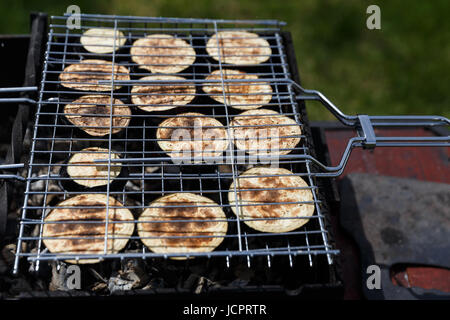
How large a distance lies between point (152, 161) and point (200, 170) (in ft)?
1.10

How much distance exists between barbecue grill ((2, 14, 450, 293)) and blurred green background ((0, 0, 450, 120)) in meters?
2.29

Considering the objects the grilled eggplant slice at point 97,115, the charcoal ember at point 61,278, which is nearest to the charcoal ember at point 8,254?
the charcoal ember at point 61,278

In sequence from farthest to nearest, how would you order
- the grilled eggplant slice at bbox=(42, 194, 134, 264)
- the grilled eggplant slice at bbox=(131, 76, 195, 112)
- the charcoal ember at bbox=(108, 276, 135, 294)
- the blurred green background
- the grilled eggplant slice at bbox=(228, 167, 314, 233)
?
the blurred green background → the grilled eggplant slice at bbox=(131, 76, 195, 112) → the charcoal ember at bbox=(108, 276, 135, 294) → the grilled eggplant slice at bbox=(228, 167, 314, 233) → the grilled eggplant slice at bbox=(42, 194, 134, 264)

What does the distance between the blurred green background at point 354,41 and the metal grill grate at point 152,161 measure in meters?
2.31

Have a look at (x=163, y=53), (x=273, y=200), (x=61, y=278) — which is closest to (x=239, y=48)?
(x=163, y=53)

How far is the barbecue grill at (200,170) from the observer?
2.05m

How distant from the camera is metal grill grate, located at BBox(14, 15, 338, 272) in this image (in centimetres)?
208

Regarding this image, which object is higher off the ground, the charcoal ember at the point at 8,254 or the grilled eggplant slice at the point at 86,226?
the charcoal ember at the point at 8,254

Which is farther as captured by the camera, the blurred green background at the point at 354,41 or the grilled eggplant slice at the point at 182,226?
the blurred green background at the point at 354,41

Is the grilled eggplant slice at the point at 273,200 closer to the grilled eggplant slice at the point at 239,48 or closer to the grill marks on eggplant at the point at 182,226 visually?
the grill marks on eggplant at the point at 182,226

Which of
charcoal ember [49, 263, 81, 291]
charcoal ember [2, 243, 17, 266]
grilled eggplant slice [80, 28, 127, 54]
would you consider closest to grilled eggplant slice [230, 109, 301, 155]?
grilled eggplant slice [80, 28, 127, 54]

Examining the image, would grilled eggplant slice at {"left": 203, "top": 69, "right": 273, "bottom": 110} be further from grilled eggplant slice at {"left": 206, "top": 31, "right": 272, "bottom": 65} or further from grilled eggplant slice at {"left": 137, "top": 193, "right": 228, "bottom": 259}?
grilled eggplant slice at {"left": 137, "top": 193, "right": 228, "bottom": 259}

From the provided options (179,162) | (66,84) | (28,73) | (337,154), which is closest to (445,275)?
(337,154)
